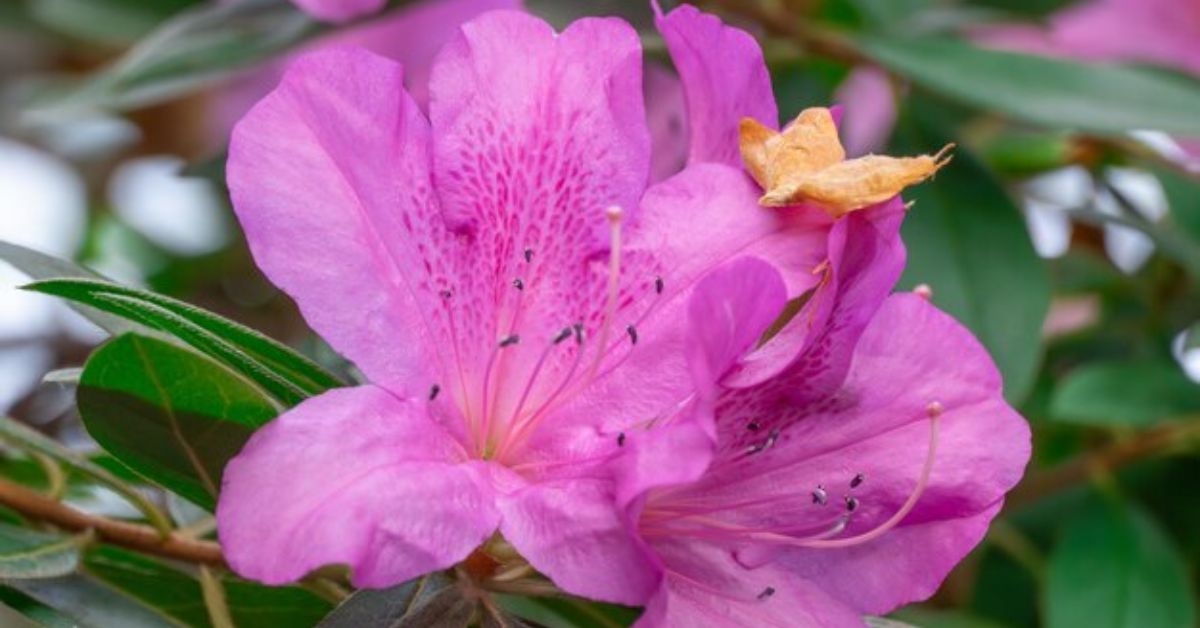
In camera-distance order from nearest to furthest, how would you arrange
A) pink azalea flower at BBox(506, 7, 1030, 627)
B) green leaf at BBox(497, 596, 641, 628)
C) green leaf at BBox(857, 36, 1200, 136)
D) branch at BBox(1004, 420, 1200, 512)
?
1. pink azalea flower at BBox(506, 7, 1030, 627)
2. green leaf at BBox(497, 596, 641, 628)
3. green leaf at BBox(857, 36, 1200, 136)
4. branch at BBox(1004, 420, 1200, 512)

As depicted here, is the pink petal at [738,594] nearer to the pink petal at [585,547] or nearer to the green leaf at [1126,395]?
the pink petal at [585,547]

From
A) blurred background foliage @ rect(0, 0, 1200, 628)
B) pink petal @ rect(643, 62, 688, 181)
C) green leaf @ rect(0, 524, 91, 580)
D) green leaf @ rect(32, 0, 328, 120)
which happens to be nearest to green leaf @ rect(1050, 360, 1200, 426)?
blurred background foliage @ rect(0, 0, 1200, 628)

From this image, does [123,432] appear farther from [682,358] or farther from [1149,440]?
[1149,440]

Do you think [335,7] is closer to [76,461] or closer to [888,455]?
[76,461]

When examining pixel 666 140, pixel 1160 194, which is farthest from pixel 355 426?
pixel 1160 194

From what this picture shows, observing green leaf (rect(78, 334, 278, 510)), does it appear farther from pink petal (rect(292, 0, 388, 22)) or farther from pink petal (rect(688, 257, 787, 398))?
pink petal (rect(292, 0, 388, 22))

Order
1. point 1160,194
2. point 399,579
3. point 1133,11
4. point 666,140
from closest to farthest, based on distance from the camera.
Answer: point 399,579
point 666,140
point 1160,194
point 1133,11

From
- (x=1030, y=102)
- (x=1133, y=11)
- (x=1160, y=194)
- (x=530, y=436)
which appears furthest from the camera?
(x=1133, y=11)

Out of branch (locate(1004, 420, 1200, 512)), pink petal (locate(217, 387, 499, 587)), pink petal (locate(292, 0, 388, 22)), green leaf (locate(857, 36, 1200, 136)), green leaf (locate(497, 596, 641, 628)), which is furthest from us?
branch (locate(1004, 420, 1200, 512))
